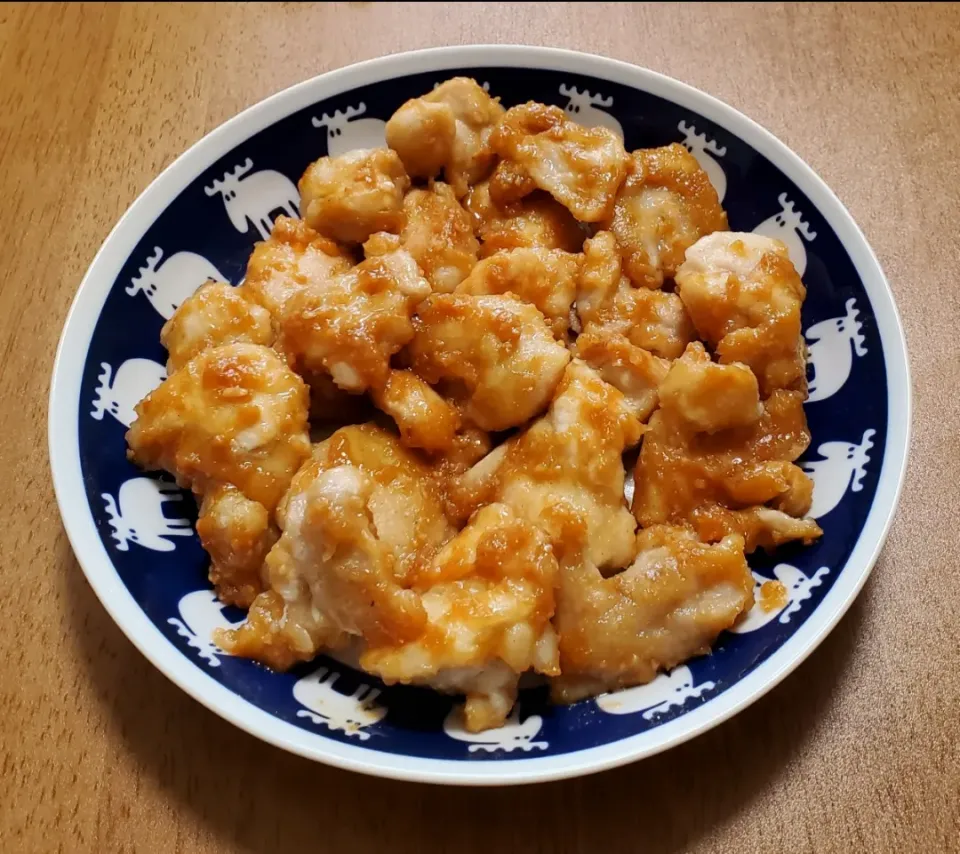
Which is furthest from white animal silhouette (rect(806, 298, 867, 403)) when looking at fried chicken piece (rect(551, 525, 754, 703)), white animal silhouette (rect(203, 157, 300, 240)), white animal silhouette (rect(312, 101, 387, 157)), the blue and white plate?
white animal silhouette (rect(203, 157, 300, 240))

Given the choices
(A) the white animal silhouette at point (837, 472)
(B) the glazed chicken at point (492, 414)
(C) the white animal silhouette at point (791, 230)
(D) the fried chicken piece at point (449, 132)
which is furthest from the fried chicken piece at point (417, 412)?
(C) the white animal silhouette at point (791, 230)

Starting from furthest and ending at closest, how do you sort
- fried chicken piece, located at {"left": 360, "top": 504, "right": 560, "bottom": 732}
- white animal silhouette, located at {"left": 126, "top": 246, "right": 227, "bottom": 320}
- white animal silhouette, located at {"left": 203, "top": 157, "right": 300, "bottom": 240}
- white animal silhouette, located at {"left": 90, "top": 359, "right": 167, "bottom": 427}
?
white animal silhouette, located at {"left": 203, "top": 157, "right": 300, "bottom": 240}
white animal silhouette, located at {"left": 126, "top": 246, "right": 227, "bottom": 320}
white animal silhouette, located at {"left": 90, "top": 359, "right": 167, "bottom": 427}
fried chicken piece, located at {"left": 360, "top": 504, "right": 560, "bottom": 732}

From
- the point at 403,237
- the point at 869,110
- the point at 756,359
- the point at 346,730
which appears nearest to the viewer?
the point at 346,730

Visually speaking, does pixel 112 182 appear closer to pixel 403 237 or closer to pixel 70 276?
pixel 70 276

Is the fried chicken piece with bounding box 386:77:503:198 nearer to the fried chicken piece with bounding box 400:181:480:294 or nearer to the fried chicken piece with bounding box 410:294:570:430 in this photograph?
the fried chicken piece with bounding box 400:181:480:294

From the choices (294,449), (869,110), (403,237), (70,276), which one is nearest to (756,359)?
(403,237)

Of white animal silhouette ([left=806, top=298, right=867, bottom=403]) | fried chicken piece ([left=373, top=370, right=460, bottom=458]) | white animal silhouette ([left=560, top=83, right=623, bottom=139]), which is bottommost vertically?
fried chicken piece ([left=373, top=370, right=460, bottom=458])

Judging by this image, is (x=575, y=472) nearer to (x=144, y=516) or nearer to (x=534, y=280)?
(x=534, y=280)
